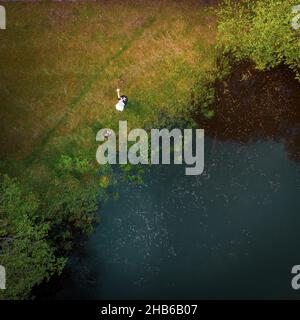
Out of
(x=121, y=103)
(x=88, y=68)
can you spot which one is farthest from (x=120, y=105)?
(x=88, y=68)

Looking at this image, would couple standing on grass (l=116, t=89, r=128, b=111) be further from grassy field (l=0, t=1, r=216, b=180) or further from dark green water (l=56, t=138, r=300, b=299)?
dark green water (l=56, t=138, r=300, b=299)

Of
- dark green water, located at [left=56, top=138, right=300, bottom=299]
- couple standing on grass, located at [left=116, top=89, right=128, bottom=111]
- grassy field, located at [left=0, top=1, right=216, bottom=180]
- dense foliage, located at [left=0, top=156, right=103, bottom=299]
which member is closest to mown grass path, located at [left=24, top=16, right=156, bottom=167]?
grassy field, located at [left=0, top=1, right=216, bottom=180]

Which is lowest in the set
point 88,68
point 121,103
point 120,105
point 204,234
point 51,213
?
point 204,234

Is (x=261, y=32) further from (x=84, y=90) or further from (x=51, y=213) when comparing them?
(x=51, y=213)

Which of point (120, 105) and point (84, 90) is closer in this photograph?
point (120, 105)

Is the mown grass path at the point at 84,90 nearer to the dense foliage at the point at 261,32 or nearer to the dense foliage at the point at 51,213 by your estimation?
the dense foliage at the point at 51,213
